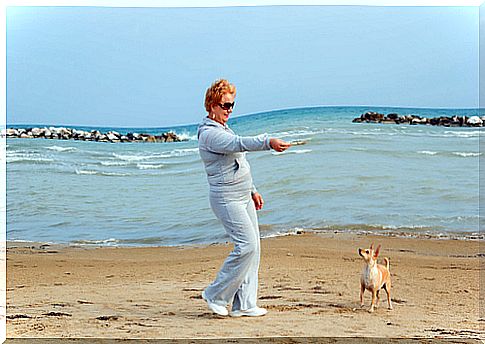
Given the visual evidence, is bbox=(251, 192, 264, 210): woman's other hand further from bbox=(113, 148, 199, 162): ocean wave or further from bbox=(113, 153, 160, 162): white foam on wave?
bbox=(113, 153, 160, 162): white foam on wave

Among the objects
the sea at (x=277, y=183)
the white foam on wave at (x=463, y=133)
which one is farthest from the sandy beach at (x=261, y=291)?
the white foam on wave at (x=463, y=133)

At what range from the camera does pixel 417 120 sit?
271 inches

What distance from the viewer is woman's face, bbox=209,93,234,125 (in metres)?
4.66

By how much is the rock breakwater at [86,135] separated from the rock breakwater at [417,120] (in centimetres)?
147

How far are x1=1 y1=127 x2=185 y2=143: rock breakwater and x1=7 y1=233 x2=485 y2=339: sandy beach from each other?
0.85 meters

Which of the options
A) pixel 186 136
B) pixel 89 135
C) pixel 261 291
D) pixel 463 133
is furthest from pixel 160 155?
pixel 463 133

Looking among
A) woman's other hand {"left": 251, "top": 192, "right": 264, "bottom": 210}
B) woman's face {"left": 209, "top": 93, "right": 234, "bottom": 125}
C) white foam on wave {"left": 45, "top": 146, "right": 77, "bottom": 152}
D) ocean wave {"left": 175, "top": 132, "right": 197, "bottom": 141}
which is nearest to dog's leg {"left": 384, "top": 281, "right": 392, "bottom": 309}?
woman's other hand {"left": 251, "top": 192, "right": 264, "bottom": 210}

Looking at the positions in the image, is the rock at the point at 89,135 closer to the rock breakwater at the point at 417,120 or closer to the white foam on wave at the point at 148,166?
the white foam on wave at the point at 148,166

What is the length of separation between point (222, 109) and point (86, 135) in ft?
8.59

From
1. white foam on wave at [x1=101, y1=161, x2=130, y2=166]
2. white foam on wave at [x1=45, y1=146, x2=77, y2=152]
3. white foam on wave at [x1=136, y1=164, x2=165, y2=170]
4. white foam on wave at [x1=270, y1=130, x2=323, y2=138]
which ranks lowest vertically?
white foam on wave at [x1=136, y1=164, x2=165, y2=170]

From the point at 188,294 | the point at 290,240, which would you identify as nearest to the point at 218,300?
the point at 188,294

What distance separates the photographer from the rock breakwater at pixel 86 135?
A: 6980 mm

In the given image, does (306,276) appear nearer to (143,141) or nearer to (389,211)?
(389,211)

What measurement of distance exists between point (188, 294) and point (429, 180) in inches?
92.7
